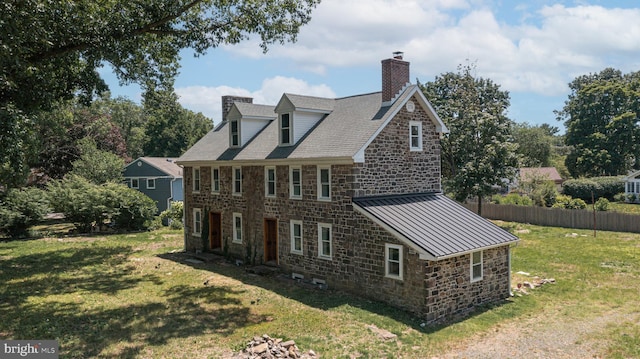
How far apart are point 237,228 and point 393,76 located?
1108 cm

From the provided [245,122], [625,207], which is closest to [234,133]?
[245,122]

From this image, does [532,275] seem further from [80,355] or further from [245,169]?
[80,355]

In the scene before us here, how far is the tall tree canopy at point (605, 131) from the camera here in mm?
56188

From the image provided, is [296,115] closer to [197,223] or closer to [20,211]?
[197,223]

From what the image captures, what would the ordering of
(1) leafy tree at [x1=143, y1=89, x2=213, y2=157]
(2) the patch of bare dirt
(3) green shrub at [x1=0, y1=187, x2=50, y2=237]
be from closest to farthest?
(2) the patch of bare dirt, (3) green shrub at [x1=0, y1=187, x2=50, y2=237], (1) leafy tree at [x1=143, y1=89, x2=213, y2=157]

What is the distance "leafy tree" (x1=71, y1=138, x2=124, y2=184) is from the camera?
4100 centimetres

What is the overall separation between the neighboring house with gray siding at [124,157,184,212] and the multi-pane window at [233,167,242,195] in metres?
19.6

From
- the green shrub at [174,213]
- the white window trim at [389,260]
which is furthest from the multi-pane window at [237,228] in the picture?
the green shrub at [174,213]

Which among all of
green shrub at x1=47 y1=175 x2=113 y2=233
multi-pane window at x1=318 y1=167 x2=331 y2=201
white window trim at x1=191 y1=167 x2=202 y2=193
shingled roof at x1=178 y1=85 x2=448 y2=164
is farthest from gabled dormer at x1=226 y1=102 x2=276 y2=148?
green shrub at x1=47 y1=175 x2=113 y2=233

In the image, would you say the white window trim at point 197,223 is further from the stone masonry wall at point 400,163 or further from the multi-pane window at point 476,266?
the multi-pane window at point 476,266

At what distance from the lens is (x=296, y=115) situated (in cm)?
2106

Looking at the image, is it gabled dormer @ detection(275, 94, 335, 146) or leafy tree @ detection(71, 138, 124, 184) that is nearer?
gabled dormer @ detection(275, 94, 335, 146)

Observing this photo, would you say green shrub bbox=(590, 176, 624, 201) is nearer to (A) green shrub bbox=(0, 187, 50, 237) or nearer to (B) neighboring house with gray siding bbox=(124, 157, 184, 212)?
(B) neighboring house with gray siding bbox=(124, 157, 184, 212)

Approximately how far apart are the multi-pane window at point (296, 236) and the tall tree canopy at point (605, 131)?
167 feet
